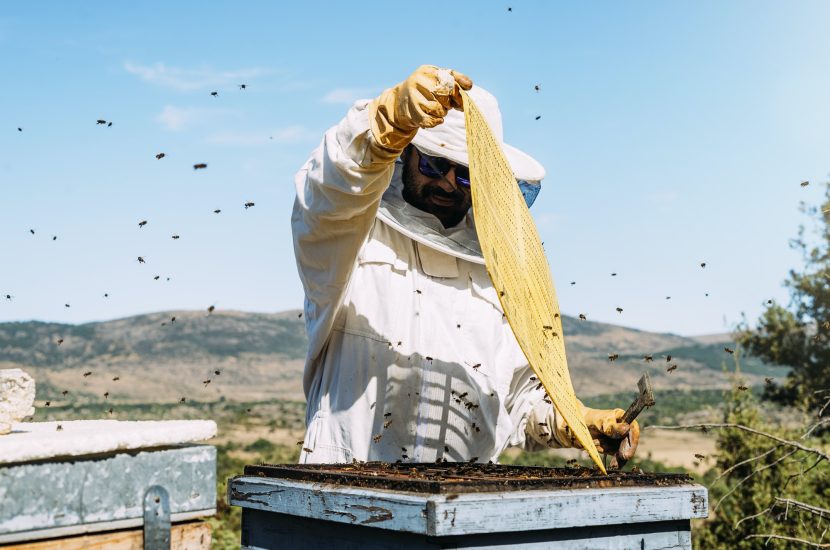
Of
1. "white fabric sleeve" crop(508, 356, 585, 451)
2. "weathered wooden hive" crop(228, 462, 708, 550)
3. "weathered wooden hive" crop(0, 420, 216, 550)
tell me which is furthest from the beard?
"weathered wooden hive" crop(0, 420, 216, 550)

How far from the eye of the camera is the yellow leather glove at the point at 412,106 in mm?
2729

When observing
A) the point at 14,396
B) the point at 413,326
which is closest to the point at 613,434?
the point at 413,326

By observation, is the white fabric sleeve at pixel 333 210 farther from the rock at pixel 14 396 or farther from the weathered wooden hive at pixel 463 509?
the rock at pixel 14 396

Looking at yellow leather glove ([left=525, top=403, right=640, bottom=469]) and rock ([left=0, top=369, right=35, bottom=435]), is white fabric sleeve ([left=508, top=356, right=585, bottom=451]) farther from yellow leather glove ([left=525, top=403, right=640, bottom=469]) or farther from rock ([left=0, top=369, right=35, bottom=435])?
rock ([left=0, top=369, right=35, bottom=435])

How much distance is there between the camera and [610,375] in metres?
64.0

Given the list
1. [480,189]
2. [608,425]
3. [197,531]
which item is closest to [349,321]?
[608,425]

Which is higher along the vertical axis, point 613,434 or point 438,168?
point 438,168

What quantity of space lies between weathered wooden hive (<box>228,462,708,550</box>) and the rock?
2.45ft

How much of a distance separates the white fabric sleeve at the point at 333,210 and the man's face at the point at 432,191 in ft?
1.52

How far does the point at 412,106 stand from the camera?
2.73 meters

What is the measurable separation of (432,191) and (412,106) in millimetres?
995

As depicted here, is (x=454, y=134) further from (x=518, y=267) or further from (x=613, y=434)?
(x=613, y=434)

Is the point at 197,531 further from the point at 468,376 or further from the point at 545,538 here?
the point at 468,376

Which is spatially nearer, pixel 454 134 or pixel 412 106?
pixel 412 106
